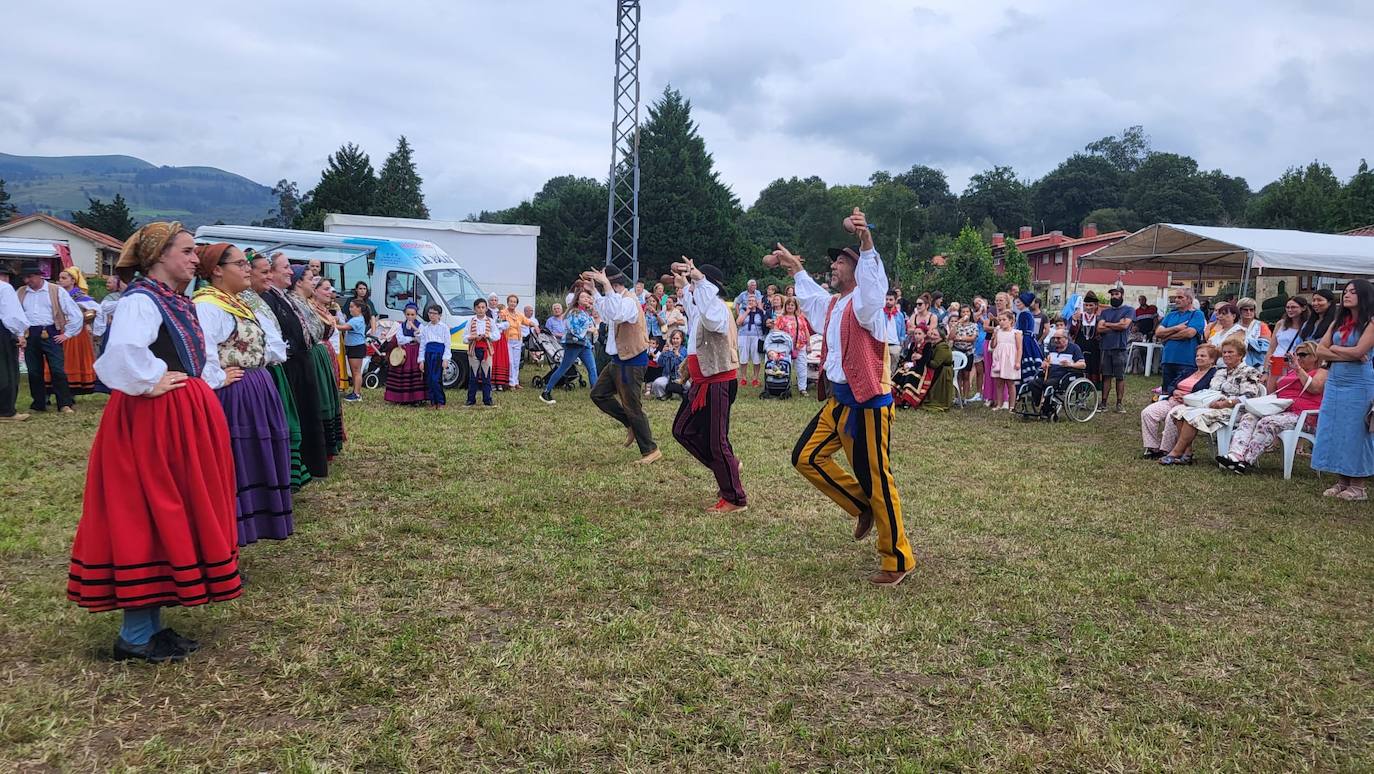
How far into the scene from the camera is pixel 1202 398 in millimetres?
8836

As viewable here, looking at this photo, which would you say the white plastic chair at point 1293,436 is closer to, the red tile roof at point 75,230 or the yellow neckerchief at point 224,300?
the yellow neckerchief at point 224,300

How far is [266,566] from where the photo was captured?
16.7ft

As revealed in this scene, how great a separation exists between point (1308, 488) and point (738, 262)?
42490 mm

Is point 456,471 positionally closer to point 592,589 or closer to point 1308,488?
point 592,589

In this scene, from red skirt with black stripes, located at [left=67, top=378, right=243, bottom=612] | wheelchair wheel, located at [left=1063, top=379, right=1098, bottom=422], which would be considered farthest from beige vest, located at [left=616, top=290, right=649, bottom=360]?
wheelchair wheel, located at [left=1063, top=379, right=1098, bottom=422]

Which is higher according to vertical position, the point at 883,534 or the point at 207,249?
the point at 207,249

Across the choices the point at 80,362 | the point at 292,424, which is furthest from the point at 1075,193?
the point at 292,424

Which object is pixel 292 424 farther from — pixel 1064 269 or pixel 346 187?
pixel 1064 269

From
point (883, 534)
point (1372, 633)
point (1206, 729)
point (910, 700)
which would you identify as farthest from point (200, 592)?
point (1372, 633)

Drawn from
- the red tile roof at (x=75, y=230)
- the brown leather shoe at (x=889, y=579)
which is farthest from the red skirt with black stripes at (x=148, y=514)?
the red tile roof at (x=75, y=230)

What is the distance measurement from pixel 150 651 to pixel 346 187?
45.1 m

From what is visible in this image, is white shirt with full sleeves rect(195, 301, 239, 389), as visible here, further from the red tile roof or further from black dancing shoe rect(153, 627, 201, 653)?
the red tile roof

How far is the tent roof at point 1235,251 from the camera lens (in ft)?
44.8

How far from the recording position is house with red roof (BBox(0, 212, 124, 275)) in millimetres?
49281
